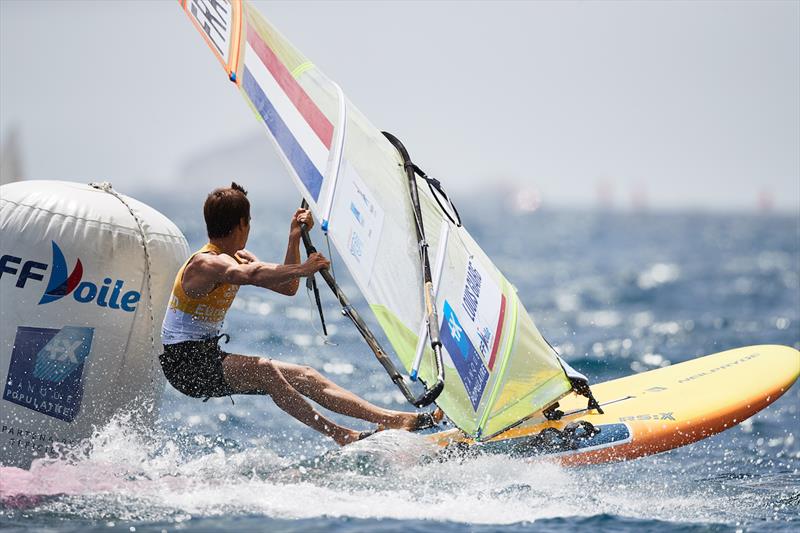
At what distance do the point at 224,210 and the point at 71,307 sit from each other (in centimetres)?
81

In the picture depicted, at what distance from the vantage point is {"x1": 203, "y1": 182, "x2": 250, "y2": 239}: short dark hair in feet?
15.0

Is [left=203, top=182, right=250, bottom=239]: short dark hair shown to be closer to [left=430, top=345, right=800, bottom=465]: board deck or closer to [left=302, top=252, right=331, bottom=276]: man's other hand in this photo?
[left=302, top=252, right=331, bottom=276]: man's other hand

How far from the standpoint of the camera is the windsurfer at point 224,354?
4.56 metres

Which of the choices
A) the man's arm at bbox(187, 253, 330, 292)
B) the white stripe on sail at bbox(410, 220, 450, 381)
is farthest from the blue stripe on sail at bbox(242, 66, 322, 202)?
the white stripe on sail at bbox(410, 220, 450, 381)

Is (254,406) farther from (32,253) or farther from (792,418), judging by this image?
(792,418)

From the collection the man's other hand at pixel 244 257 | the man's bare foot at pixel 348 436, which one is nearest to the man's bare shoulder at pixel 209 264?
the man's other hand at pixel 244 257

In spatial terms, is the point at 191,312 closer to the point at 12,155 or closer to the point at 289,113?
the point at 289,113

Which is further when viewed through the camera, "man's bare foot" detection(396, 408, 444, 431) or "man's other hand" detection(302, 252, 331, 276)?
"man's bare foot" detection(396, 408, 444, 431)

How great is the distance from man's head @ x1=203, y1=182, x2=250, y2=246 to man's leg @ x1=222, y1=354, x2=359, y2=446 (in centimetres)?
58

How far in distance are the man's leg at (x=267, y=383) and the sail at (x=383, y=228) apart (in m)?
0.56

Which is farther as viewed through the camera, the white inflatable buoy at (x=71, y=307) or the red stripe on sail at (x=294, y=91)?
the red stripe on sail at (x=294, y=91)

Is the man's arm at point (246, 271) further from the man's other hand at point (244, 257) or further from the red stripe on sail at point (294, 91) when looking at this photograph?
the red stripe on sail at point (294, 91)

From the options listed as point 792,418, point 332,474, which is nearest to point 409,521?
point 332,474

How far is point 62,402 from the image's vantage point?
460cm
